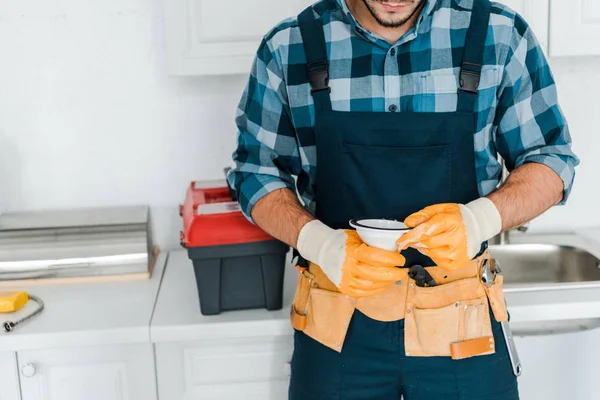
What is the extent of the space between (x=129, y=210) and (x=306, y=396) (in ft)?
2.98

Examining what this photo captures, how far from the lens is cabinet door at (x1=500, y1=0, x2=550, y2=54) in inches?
69.9

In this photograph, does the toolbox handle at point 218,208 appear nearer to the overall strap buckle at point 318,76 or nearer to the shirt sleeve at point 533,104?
the overall strap buckle at point 318,76

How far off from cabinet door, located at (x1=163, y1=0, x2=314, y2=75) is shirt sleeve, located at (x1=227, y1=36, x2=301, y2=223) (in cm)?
33

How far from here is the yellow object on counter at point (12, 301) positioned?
1.68 metres

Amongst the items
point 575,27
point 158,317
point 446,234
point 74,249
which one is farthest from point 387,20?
point 74,249

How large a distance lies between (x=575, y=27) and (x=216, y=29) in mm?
875

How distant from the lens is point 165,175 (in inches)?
84.7

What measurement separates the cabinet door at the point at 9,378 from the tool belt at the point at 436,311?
735 mm

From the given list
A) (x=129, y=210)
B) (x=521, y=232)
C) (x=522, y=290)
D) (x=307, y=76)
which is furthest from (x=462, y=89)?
(x=129, y=210)

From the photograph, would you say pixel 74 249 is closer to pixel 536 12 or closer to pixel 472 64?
pixel 472 64

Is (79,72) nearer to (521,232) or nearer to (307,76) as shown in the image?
(307,76)

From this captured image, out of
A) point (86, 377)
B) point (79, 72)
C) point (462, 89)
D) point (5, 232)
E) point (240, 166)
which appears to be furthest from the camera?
point (79, 72)

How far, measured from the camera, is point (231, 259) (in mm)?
1647

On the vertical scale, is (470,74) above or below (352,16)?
below
